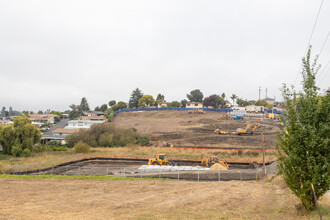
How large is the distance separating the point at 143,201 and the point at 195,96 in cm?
14955

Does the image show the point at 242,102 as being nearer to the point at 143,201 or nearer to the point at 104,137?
the point at 104,137

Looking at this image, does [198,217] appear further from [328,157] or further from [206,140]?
[206,140]

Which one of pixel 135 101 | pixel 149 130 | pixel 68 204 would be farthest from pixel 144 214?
pixel 135 101

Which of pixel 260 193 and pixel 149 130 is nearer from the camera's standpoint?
pixel 260 193

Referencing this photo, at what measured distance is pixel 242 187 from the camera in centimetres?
2342

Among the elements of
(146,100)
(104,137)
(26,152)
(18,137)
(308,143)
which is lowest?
(26,152)

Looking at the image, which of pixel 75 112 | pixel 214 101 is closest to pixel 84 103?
pixel 75 112

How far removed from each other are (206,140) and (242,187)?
4215cm

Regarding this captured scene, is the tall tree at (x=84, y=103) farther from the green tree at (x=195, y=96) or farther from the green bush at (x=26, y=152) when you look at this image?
the green bush at (x=26, y=152)

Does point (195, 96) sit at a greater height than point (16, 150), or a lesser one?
greater

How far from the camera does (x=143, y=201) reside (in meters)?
18.7

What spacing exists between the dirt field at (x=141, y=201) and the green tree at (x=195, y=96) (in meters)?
142

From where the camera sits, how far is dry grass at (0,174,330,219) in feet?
49.2

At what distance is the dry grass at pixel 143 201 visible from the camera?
1498 centimetres
